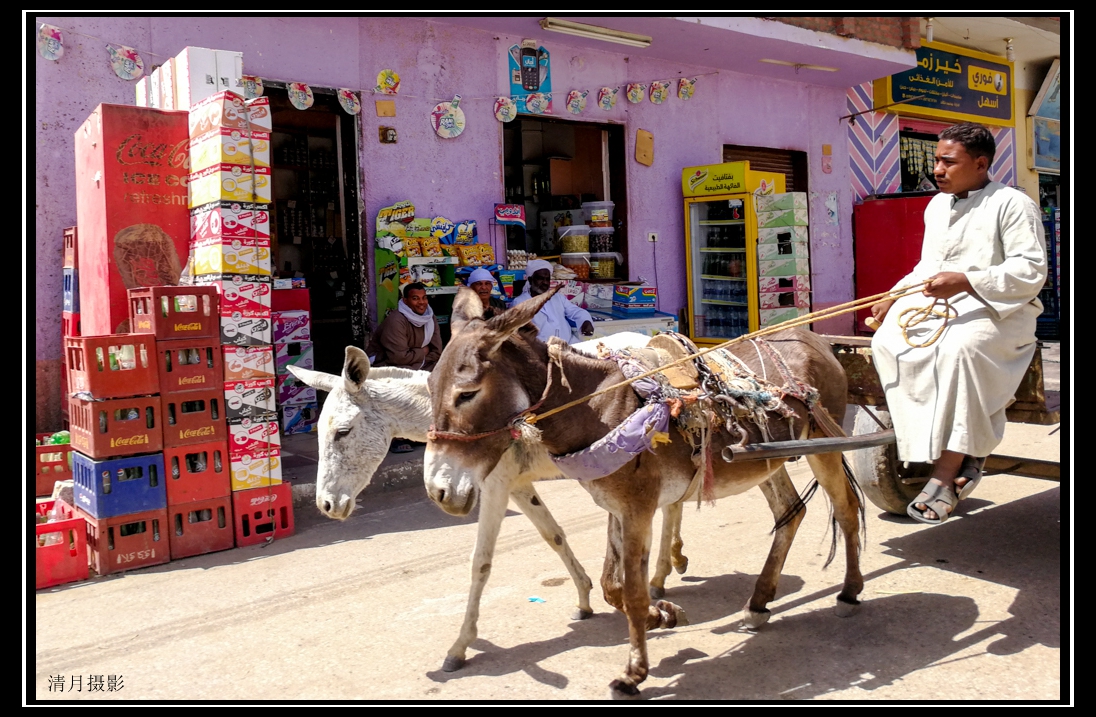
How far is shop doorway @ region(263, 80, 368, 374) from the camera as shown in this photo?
1043 centimetres

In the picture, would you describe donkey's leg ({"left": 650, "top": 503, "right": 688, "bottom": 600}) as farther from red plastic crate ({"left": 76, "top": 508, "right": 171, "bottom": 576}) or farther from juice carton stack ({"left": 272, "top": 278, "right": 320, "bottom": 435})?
juice carton stack ({"left": 272, "top": 278, "right": 320, "bottom": 435})

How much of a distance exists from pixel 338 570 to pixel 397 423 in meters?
1.28

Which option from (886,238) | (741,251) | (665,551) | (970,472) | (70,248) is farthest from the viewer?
(886,238)

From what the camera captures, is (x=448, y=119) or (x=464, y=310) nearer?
(x=464, y=310)

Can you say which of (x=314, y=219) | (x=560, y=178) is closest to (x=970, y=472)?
(x=560, y=178)

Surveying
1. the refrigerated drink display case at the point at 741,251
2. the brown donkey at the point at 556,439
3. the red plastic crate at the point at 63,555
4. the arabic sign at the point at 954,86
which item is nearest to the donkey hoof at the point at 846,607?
the brown donkey at the point at 556,439

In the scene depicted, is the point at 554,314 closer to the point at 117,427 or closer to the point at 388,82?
the point at 388,82

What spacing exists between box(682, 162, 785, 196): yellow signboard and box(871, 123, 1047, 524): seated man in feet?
A: 22.9

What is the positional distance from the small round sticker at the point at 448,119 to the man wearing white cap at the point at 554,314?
6.18 ft

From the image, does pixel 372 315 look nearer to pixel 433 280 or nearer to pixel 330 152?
pixel 433 280

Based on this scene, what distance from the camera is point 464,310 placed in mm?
3480

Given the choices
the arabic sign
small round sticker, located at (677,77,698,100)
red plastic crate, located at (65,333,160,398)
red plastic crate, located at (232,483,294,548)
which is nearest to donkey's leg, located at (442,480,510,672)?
red plastic crate, located at (232,483,294,548)

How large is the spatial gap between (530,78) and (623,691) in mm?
8149

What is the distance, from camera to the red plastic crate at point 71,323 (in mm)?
6961
